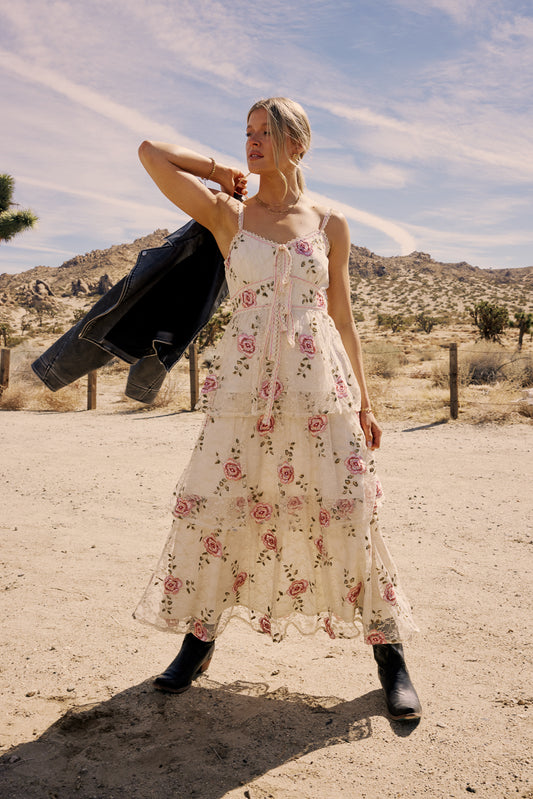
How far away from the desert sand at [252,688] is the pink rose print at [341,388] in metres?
1.16

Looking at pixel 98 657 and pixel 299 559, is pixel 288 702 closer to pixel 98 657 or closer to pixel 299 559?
pixel 299 559

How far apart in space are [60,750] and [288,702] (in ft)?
2.67

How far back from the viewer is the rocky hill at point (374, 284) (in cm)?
4769

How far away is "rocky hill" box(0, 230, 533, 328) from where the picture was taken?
4769 cm

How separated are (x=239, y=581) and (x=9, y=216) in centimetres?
1475

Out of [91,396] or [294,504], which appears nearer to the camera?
[294,504]

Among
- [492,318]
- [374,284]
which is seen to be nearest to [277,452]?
[492,318]

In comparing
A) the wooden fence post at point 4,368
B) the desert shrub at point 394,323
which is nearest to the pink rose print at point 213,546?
the wooden fence post at point 4,368

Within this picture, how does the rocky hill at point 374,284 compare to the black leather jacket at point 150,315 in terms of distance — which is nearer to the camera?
the black leather jacket at point 150,315

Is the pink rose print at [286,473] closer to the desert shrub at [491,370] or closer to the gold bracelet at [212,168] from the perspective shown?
the gold bracelet at [212,168]

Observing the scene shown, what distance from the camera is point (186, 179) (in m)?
2.20

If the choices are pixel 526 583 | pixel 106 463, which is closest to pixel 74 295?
pixel 106 463

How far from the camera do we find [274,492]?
2.20 meters

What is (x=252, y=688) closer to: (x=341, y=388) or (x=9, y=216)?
(x=341, y=388)
